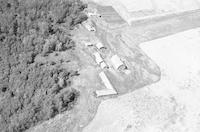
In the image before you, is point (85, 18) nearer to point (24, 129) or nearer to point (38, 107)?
point (38, 107)

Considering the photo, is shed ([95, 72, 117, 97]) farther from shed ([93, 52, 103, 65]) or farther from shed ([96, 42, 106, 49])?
shed ([96, 42, 106, 49])

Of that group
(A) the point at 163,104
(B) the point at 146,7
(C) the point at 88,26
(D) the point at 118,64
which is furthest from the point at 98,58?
(B) the point at 146,7

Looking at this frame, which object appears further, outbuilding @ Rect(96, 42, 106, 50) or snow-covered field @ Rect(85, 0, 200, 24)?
snow-covered field @ Rect(85, 0, 200, 24)

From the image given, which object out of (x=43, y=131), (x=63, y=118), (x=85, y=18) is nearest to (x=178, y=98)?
(x=63, y=118)

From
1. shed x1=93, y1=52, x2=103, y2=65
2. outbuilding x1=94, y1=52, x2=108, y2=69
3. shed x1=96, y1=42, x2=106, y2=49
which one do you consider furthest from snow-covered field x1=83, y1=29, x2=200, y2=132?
shed x1=96, y1=42, x2=106, y2=49

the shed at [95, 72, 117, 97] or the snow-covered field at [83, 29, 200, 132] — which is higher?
the shed at [95, 72, 117, 97]

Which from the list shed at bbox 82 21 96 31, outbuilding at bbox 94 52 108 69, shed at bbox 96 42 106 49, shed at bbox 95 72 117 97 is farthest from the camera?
shed at bbox 82 21 96 31

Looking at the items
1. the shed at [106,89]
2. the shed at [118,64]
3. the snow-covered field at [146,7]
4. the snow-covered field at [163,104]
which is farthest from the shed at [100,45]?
the snow-covered field at [146,7]

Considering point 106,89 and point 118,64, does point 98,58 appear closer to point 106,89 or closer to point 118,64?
point 118,64
